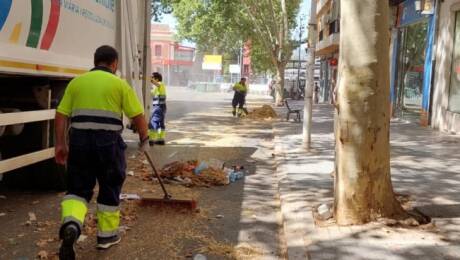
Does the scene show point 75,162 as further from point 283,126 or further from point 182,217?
point 283,126

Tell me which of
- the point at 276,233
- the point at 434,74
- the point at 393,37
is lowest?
the point at 276,233

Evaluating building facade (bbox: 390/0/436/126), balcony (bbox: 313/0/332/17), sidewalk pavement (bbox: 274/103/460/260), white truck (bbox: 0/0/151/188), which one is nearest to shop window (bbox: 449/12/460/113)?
building facade (bbox: 390/0/436/126)

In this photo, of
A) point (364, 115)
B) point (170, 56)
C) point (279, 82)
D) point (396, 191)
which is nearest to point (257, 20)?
point (279, 82)

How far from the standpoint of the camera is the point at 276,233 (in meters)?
5.36

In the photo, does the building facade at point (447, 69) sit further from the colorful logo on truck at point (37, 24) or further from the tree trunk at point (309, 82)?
the colorful logo on truck at point (37, 24)

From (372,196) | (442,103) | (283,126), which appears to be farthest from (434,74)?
(372,196)

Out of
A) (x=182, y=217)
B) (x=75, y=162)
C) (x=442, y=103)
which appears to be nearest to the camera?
(x=75, y=162)

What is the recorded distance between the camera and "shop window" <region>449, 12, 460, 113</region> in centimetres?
1407

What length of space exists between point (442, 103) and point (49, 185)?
11247 mm

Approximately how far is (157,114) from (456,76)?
8.07 meters

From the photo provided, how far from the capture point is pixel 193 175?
761 cm

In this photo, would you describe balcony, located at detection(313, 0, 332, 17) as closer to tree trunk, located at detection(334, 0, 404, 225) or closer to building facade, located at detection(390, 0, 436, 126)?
building facade, located at detection(390, 0, 436, 126)

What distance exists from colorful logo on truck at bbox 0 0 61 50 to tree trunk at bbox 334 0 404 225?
2952 mm

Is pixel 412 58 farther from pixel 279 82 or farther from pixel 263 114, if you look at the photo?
pixel 279 82
